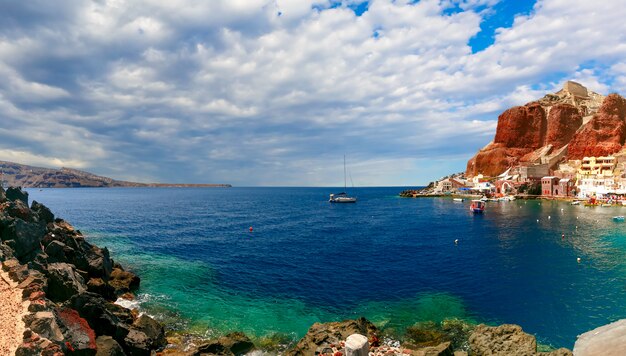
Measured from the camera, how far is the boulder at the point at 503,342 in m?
19.5

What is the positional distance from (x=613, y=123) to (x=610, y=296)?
179 m

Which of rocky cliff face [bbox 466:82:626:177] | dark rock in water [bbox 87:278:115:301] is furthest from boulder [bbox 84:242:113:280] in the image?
rocky cliff face [bbox 466:82:626:177]

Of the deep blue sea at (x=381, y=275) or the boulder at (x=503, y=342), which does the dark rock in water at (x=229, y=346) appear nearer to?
the deep blue sea at (x=381, y=275)

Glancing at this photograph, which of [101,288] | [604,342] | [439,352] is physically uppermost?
[604,342]

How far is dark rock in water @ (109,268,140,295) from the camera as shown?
114ft

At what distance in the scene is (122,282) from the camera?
119 feet

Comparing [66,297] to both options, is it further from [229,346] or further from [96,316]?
[229,346]

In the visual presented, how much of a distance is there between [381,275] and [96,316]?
3040cm

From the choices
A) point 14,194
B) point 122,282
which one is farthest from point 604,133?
point 14,194

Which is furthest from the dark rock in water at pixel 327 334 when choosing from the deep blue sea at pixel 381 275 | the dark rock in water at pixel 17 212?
the dark rock in water at pixel 17 212

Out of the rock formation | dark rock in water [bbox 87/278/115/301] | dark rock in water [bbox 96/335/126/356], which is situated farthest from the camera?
dark rock in water [bbox 87/278/115/301]

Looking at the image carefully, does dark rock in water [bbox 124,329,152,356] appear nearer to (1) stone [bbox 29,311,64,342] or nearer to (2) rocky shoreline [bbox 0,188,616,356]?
(2) rocky shoreline [bbox 0,188,616,356]

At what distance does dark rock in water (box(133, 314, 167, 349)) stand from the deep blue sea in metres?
2.87

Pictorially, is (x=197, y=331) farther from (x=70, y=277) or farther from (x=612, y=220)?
(x=612, y=220)
